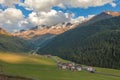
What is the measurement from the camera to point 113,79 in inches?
7569

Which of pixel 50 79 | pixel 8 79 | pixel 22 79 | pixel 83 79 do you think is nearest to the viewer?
pixel 8 79

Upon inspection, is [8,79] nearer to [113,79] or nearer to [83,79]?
[83,79]

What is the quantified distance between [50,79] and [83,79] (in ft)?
97.6

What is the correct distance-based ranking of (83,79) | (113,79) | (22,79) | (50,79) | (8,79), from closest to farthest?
1. (8,79)
2. (22,79)
3. (50,79)
4. (83,79)
5. (113,79)

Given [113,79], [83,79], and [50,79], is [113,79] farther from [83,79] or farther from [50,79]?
[50,79]

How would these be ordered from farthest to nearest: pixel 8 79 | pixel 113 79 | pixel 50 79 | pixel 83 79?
pixel 113 79, pixel 83 79, pixel 50 79, pixel 8 79

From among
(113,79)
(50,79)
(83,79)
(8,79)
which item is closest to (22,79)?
(8,79)

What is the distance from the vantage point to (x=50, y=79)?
15288cm

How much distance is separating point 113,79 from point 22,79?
10503 centimetres

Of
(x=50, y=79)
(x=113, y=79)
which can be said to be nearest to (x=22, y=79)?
(x=50, y=79)

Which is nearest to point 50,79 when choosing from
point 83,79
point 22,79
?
point 83,79

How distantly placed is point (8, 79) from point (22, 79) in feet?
28.7

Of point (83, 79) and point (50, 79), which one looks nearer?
point (50, 79)

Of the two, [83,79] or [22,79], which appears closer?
[22,79]
